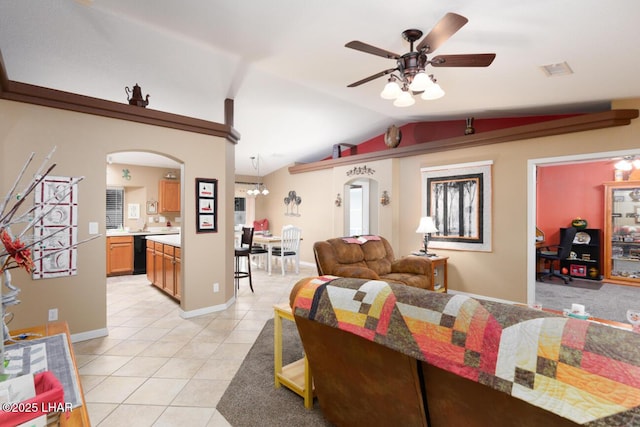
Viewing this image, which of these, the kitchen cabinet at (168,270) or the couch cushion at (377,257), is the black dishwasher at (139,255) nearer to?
the kitchen cabinet at (168,270)

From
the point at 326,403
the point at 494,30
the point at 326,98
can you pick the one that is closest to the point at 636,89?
the point at 494,30

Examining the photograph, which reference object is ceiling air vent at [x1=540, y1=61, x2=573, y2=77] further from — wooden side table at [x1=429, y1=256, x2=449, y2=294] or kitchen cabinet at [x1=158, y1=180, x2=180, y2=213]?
kitchen cabinet at [x1=158, y1=180, x2=180, y2=213]

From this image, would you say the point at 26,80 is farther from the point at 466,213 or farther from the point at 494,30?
the point at 466,213

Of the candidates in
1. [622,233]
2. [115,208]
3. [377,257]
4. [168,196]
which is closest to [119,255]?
[115,208]

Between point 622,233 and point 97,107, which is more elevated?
point 97,107

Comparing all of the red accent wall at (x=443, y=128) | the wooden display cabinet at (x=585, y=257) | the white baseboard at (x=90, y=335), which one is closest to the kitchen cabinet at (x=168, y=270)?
the white baseboard at (x=90, y=335)

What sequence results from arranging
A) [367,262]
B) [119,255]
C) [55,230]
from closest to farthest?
[55,230] → [367,262] → [119,255]

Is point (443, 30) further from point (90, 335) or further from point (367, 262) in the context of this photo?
point (90, 335)

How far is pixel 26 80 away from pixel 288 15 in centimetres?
318

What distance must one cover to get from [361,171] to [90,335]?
16.1 ft

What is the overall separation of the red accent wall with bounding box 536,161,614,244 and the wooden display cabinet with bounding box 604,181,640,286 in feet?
0.55

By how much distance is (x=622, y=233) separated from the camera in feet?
20.3

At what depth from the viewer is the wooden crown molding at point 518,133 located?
3570 mm

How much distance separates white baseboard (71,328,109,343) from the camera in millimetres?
3151
